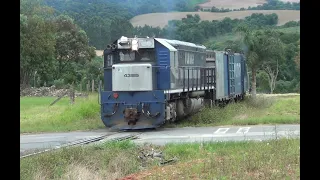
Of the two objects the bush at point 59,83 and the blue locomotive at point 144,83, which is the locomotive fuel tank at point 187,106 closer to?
the blue locomotive at point 144,83

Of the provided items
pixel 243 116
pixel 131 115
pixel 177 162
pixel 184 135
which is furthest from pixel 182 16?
pixel 177 162

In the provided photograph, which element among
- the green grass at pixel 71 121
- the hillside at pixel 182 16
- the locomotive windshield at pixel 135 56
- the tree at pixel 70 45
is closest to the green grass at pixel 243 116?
the locomotive windshield at pixel 135 56

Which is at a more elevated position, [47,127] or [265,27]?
[265,27]

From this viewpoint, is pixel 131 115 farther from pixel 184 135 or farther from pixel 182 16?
pixel 182 16

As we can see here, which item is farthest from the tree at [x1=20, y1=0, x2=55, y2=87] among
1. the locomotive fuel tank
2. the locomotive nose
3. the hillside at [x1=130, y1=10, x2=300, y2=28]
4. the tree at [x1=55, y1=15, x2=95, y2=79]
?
the locomotive nose

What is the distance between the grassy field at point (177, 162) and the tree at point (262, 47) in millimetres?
20763

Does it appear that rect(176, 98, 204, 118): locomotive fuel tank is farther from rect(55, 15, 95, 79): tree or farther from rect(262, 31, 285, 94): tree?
rect(55, 15, 95, 79): tree

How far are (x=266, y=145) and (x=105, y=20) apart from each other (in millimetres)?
35786

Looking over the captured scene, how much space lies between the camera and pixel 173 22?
3111cm

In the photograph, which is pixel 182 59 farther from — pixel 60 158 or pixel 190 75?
pixel 60 158

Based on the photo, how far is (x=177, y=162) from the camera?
10625 millimetres

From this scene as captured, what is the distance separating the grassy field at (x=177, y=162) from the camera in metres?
8.40

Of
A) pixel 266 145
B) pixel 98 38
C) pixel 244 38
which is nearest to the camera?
pixel 266 145
